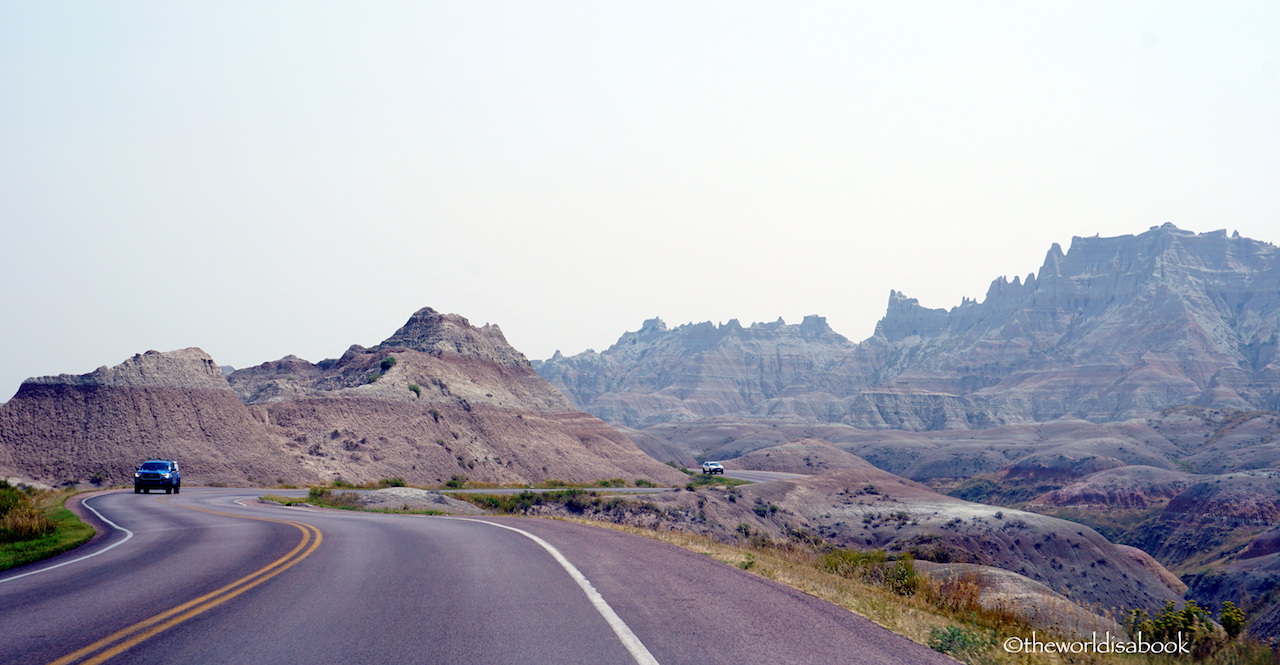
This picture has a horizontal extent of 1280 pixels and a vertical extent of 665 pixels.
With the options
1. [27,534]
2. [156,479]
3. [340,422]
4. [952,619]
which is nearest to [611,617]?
[952,619]

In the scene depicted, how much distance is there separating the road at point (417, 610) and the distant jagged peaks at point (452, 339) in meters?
88.9

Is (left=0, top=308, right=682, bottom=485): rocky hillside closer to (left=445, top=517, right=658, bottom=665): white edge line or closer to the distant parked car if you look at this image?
the distant parked car

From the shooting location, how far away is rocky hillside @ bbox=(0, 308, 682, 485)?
2490 inches

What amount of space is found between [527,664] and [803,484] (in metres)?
80.0

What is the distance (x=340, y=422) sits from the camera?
262 feet

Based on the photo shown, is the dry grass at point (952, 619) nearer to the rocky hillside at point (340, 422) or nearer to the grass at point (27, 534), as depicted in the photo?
the grass at point (27, 534)

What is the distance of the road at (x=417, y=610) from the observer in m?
7.22

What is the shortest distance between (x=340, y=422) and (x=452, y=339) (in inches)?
1050

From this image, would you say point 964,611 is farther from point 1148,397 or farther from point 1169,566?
point 1148,397

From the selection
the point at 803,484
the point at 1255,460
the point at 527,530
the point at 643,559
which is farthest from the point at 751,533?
the point at 1255,460

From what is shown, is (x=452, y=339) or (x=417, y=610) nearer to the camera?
(x=417, y=610)

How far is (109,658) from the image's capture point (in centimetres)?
691

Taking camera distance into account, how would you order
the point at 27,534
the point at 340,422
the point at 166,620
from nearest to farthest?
the point at 166,620, the point at 27,534, the point at 340,422

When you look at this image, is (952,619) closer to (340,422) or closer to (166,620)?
(166,620)
